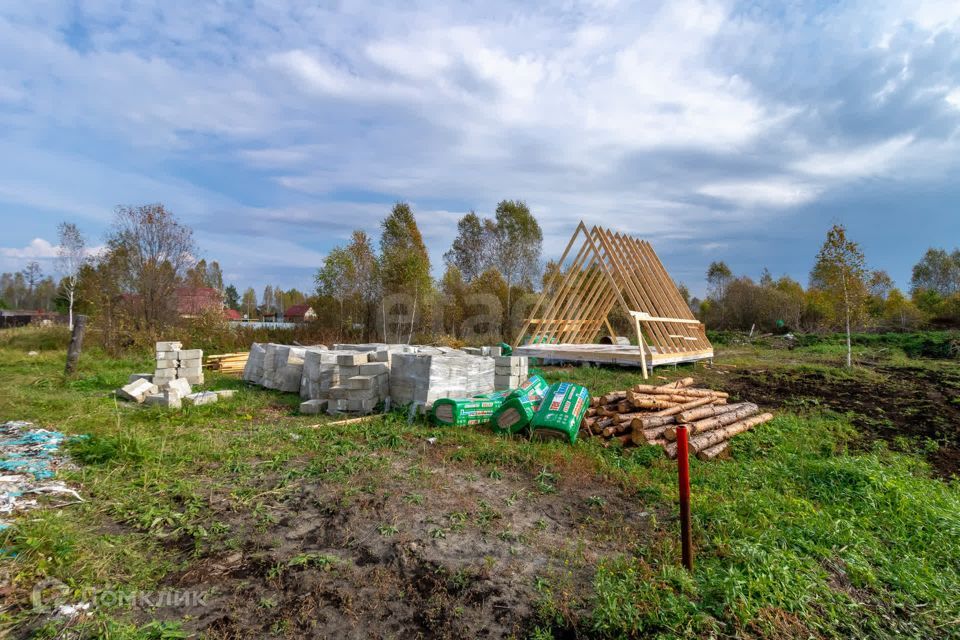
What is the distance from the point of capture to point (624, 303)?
486 inches

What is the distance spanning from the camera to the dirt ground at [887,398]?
23.5 ft

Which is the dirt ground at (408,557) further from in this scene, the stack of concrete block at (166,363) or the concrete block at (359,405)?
the stack of concrete block at (166,363)

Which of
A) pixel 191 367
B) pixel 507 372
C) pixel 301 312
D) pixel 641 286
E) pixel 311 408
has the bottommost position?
pixel 311 408

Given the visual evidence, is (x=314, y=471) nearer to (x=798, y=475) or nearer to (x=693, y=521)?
(x=693, y=521)

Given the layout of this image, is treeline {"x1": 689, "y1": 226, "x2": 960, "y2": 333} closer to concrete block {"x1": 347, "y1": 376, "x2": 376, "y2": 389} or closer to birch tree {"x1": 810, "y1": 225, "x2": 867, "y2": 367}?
birch tree {"x1": 810, "y1": 225, "x2": 867, "y2": 367}

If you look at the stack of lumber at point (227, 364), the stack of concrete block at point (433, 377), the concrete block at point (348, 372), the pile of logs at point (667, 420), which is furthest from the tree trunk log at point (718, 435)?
the stack of lumber at point (227, 364)

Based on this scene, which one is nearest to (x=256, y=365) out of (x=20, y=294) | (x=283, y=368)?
(x=283, y=368)

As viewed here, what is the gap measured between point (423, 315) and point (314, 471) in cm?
1674

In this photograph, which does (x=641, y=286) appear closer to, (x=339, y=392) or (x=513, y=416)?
(x=513, y=416)

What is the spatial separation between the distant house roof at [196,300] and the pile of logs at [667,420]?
50.1 feet

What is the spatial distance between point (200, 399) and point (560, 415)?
6.23 m

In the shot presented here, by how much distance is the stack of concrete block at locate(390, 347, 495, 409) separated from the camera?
24.2 ft

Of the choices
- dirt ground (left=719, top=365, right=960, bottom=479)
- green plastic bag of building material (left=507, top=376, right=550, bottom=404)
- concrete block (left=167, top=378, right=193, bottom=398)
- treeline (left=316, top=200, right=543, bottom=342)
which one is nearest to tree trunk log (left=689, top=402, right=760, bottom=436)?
dirt ground (left=719, top=365, right=960, bottom=479)

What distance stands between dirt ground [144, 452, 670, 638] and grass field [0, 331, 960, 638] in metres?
0.02
